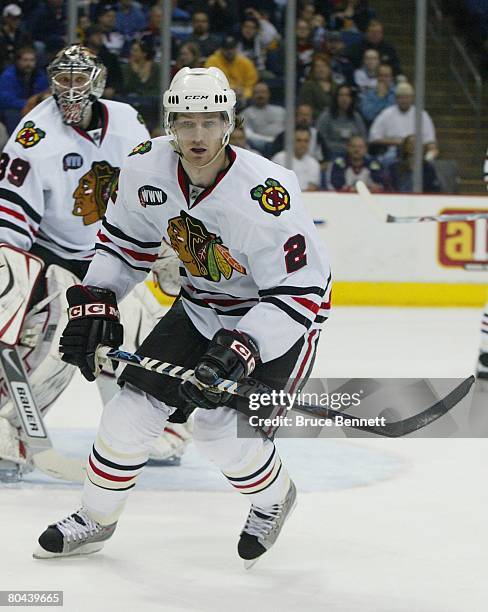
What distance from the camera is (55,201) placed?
3650 millimetres

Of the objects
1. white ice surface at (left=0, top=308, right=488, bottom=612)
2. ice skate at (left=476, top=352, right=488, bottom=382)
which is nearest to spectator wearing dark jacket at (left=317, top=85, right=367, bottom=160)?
ice skate at (left=476, top=352, right=488, bottom=382)

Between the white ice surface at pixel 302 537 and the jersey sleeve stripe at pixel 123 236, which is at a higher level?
the jersey sleeve stripe at pixel 123 236

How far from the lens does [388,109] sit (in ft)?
25.6

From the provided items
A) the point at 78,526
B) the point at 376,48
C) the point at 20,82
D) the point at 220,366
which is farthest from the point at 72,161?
the point at 376,48

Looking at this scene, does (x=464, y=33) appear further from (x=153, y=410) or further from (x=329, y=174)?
(x=153, y=410)

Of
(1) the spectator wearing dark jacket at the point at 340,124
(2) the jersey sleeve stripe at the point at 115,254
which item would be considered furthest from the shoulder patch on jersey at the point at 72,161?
(1) the spectator wearing dark jacket at the point at 340,124

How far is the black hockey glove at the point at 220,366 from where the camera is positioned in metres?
2.53

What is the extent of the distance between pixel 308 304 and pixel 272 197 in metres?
0.22

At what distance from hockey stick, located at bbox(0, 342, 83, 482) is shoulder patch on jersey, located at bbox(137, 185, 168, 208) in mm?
921

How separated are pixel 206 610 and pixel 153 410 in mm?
437

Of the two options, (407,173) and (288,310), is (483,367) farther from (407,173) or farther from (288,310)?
(407,173)

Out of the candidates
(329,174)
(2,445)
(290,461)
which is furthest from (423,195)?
(2,445)

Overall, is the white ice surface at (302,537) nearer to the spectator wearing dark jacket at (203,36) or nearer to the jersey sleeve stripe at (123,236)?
the jersey sleeve stripe at (123,236)

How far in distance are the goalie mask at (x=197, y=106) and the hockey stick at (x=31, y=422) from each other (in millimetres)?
1082
